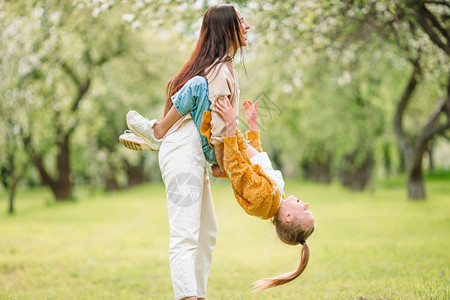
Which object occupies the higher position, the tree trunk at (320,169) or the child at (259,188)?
the child at (259,188)

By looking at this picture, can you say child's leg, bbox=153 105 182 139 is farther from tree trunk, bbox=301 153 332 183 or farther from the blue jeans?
tree trunk, bbox=301 153 332 183

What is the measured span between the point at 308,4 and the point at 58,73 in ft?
37.1

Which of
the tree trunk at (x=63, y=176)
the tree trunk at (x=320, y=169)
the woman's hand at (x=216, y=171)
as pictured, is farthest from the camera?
the tree trunk at (x=320, y=169)

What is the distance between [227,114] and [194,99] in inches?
9.9

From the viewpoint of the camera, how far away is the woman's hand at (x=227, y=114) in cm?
276

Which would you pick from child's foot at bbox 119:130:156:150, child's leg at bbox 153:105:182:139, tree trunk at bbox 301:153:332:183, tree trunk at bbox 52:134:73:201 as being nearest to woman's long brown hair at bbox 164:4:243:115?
child's leg at bbox 153:105:182:139

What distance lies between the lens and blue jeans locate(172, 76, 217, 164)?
285 centimetres

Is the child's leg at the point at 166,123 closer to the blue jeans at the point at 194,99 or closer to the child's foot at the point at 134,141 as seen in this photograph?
the blue jeans at the point at 194,99

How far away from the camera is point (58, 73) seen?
50.7ft

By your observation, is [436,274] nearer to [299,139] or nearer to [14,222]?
[14,222]

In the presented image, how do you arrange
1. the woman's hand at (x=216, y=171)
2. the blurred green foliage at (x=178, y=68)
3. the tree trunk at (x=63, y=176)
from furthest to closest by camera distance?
the tree trunk at (x=63, y=176)
the blurred green foliage at (x=178, y=68)
the woman's hand at (x=216, y=171)

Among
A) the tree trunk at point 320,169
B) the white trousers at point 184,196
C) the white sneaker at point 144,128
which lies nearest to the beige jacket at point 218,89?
the white trousers at point 184,196

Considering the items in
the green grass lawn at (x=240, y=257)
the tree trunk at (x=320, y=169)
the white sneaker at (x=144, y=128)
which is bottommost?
the tree trunk at (x=320, y=169)

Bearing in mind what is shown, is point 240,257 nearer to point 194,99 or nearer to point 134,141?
point 134,141
